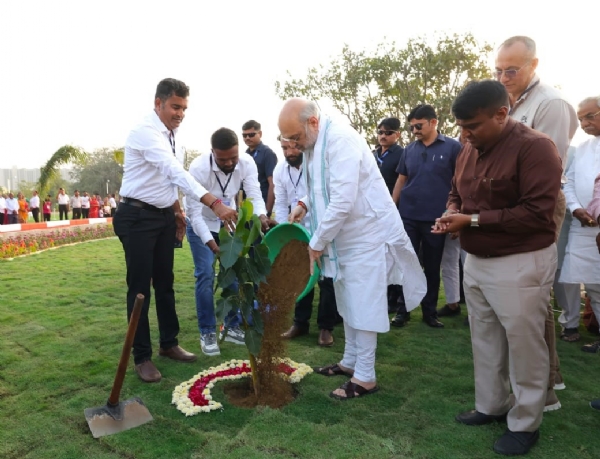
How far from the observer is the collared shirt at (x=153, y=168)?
3.70 metres

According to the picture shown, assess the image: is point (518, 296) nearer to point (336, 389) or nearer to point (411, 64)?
point (336, 389)

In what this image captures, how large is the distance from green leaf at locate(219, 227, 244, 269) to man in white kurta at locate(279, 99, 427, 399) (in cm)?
53

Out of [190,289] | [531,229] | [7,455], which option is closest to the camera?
[531,229]

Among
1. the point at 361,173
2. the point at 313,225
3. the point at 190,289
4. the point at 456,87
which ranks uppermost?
the point at 456,87

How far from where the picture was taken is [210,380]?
3.68 m

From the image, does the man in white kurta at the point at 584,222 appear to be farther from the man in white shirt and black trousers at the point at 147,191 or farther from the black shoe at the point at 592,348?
the man in white shirt and black trousers at the point at 147,191

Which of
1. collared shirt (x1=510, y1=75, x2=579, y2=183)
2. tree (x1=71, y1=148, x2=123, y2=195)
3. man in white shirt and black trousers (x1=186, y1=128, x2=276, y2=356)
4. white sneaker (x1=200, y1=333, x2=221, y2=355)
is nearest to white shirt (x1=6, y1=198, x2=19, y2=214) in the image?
man in white shirt and black trousers (x1=186, y1=128, x2=276, y2=356)

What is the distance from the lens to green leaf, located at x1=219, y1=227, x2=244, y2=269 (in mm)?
3113

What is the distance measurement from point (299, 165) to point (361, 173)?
1563 millimetres

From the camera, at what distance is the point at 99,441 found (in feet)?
9.37

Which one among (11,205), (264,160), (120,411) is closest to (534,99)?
(120,411)

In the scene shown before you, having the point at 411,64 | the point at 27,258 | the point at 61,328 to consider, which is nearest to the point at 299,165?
the point at 61,328

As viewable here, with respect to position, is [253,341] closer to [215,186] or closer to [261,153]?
[215,186]

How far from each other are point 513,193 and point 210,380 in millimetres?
2496
